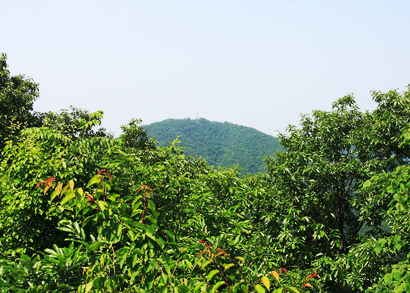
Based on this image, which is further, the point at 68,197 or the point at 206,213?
the point at 206,213

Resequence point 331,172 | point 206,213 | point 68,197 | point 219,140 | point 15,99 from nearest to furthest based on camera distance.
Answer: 1. point 68,197
2. point 206,213
3. point 331,172
4. point 15,99
5. point 219,140

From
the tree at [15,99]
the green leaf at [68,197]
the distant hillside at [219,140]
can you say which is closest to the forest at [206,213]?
the green leaf at [68,197]

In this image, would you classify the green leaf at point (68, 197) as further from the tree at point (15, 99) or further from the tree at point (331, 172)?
the tree at point (15, 99)

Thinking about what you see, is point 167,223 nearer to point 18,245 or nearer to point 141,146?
point 18,245

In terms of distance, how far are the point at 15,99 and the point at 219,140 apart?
126 metres

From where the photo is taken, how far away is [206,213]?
4.40 meters

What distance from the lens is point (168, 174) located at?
5.53 metres

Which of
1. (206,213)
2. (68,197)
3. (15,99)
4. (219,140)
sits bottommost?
(206,213)

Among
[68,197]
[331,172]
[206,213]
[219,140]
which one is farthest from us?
[219,140]

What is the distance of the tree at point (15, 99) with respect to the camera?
677 inches

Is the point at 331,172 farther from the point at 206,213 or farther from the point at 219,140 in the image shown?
the point at 219,140

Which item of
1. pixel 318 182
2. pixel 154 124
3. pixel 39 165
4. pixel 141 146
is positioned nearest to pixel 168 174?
pixel 39 165

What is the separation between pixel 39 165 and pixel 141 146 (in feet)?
30.1

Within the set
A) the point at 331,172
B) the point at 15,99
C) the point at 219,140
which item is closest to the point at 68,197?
the point at 331,172
